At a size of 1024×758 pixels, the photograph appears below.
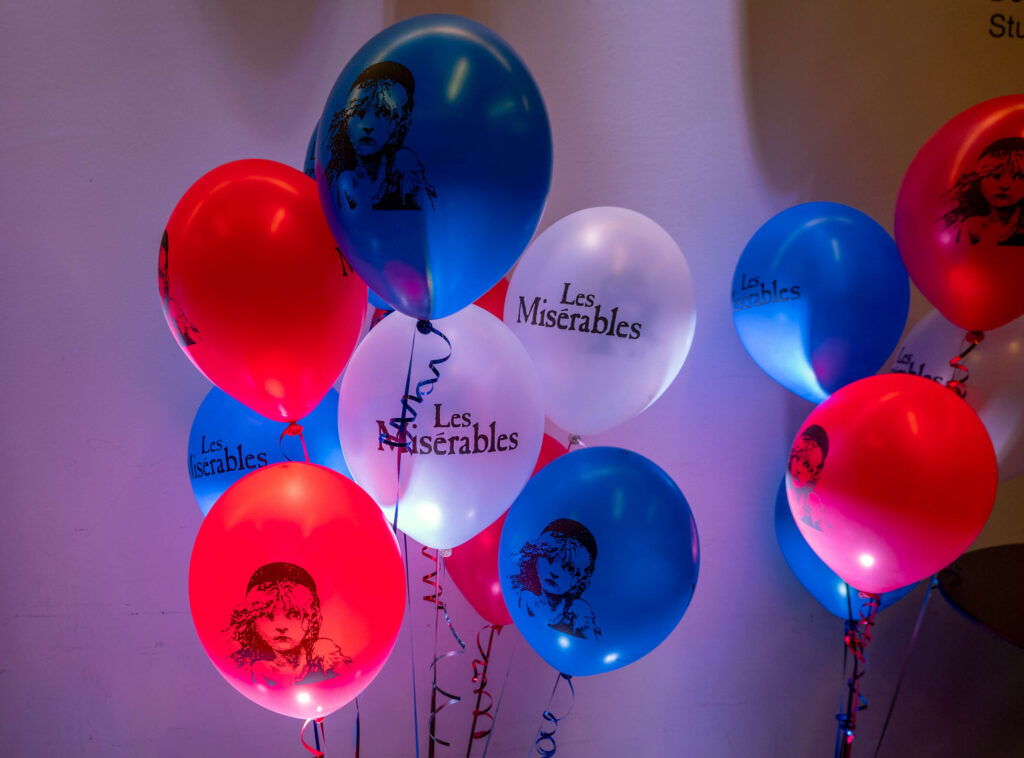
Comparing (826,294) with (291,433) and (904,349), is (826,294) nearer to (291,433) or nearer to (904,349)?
(904,349)

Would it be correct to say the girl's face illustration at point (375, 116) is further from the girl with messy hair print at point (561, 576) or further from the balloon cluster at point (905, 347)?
the balloon cluster at point (905, 347)

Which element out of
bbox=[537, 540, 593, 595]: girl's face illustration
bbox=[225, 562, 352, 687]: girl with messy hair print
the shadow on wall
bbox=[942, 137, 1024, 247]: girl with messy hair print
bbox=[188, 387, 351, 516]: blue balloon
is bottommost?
bbox=[225, 562, 352, 687]: girl with messy hair print

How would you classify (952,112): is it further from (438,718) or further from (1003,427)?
(438,718)

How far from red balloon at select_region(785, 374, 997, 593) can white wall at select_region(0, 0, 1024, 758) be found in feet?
1.73

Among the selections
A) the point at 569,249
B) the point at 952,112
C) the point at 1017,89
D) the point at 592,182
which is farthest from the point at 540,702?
the point at 1017,89

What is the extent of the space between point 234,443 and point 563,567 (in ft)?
2.01

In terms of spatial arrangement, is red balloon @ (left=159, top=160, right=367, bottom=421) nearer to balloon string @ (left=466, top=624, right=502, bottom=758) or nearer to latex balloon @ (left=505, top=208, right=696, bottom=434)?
latex balloon @ (left=505, top=208, right=696, bottom=434)

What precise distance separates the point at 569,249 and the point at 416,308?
0.38m

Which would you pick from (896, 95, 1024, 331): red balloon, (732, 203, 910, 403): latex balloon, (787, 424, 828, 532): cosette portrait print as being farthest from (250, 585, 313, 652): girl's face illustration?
(896, 95, 1024, 331): red balloon

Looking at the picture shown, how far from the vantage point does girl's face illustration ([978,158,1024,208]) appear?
105cm

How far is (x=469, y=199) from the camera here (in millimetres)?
778

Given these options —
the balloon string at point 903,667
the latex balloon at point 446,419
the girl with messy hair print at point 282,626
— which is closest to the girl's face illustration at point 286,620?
the girl with messy hair print at point 282,626

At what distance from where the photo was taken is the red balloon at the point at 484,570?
1.23m

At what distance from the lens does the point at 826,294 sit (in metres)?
1.20
